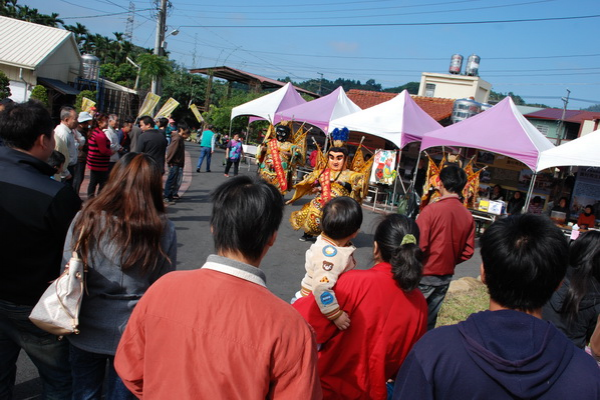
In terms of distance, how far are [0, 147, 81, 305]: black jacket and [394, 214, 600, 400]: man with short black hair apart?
5.43 feet

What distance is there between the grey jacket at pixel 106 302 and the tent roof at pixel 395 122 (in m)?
9.45

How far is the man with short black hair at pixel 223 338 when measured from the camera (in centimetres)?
Answer: 118

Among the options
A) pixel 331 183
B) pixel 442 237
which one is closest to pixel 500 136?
pixel 331 183

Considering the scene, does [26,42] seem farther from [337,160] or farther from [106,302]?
[106,302]

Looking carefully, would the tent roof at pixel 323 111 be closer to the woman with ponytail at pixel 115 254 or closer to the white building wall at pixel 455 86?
the woman with ponytail at pixel 115 254

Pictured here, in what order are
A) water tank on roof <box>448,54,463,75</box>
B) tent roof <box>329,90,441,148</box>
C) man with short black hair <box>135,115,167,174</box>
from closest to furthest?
man with short black hair <box>135,115,167,174</box> → tent roof <box>329,90,441,148</box> → water tank on roof <box>448,54,463,75</box>

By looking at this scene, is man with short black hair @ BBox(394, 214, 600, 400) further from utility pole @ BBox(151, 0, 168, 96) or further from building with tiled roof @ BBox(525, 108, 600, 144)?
building with tiled roof @ BBox(525, 108, 600, 144)

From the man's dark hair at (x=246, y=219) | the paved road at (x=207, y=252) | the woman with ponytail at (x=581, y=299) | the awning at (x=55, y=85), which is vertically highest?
the awning at (x=55, y=85)

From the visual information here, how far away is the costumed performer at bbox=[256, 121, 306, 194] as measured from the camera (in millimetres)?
8453

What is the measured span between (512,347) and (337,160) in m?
5.27

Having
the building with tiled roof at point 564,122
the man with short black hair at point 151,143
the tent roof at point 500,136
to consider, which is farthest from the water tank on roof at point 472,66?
the man with short black hair at point 151,143

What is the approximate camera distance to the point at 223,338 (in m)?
1.19

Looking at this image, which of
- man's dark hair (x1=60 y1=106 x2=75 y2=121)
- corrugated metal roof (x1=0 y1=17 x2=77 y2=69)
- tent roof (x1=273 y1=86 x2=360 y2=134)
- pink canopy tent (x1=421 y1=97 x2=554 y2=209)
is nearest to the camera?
man's dark hair (x1=60 y1=106 x2=75 y2=121)

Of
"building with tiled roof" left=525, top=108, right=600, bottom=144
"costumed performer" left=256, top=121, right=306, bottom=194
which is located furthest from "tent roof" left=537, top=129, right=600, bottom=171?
"building with tiled roof" left=525, top=108, right=600, bottom=144
